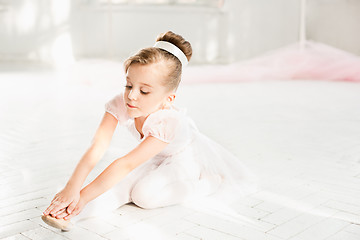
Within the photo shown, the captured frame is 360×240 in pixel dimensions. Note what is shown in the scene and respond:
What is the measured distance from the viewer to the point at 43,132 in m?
3.52

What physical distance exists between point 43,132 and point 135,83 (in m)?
1.76

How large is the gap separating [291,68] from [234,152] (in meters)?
4.01

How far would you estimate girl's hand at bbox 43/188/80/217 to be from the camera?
1.74 metres

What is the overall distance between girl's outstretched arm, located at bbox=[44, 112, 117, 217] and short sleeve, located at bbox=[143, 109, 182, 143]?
175 mm

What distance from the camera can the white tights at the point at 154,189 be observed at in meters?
1.99

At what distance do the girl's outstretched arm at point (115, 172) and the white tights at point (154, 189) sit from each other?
0.09 metres

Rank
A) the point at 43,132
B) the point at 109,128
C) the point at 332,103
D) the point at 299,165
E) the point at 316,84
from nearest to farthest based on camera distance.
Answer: the point at 109,128
the point at 299,165
the point at 43,132
the point at 332,103
the point at 316,84

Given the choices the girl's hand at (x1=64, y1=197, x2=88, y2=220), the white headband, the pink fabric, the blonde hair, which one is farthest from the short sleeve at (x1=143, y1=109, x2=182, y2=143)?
the pink fabric

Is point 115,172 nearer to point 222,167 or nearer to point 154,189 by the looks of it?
point 154,189

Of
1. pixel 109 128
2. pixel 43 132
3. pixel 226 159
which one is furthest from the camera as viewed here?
pixel 43 132

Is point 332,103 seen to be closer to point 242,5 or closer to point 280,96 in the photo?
point 280,96

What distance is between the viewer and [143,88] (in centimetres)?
196

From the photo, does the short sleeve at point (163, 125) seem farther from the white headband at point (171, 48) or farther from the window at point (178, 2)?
the window at point (178, 2)

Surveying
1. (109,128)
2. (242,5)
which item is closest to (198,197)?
(109,128)
